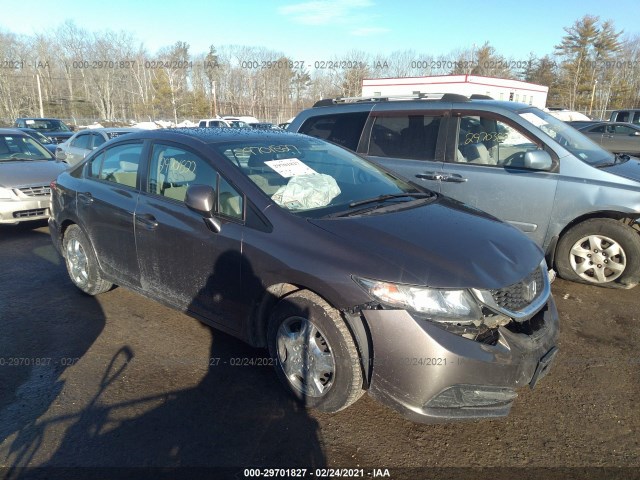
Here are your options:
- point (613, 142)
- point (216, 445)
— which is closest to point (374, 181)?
point (216, 445)

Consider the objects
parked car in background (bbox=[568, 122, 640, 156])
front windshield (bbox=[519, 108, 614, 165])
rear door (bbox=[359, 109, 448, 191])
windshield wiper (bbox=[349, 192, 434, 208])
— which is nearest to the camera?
windshield wiper (bbox=[349, 192, 434, 208])

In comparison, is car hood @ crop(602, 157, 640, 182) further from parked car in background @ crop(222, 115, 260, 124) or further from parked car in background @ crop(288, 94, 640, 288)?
parked car in background @ crop(222, 115, 260, 124)

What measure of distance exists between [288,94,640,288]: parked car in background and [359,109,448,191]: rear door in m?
0.01

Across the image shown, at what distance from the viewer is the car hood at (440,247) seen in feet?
7.54

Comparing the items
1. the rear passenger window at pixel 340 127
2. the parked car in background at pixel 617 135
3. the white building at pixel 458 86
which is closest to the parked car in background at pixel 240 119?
the white building at pixel 458 86

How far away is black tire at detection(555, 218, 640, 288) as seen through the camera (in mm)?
4215

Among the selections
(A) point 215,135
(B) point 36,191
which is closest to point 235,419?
(A) point 215,135

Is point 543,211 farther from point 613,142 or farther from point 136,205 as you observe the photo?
point 613,142

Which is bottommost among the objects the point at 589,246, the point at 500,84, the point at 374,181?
the point at 589,246

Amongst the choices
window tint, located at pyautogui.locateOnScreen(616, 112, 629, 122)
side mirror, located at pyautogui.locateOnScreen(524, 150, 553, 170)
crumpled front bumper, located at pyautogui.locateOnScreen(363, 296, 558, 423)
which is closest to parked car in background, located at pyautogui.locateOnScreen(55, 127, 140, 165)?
side mirror, located at pyautogui.locateOnScreen(524, 150, 553, 170)

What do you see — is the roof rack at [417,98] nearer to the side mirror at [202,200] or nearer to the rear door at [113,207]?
the rear door at [113,207]

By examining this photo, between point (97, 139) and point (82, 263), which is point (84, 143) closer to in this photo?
point (97, 139)

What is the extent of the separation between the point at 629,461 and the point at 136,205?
11.9 feet

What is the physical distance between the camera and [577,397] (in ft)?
9.17
